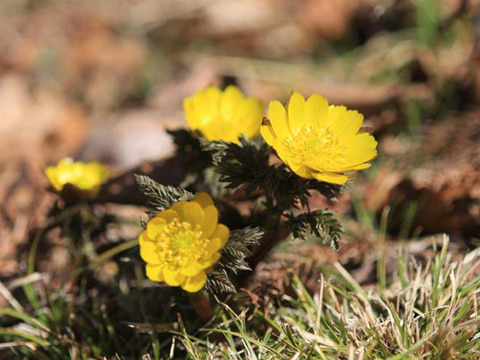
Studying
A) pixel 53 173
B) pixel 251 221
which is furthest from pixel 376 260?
pixel 53 173

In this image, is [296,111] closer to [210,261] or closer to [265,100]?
[210,261]

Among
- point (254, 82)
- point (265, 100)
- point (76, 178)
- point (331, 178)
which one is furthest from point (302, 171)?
point (254, 82)

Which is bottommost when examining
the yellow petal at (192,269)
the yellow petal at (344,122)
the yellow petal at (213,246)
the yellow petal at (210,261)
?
the yellow petal at (192,269)

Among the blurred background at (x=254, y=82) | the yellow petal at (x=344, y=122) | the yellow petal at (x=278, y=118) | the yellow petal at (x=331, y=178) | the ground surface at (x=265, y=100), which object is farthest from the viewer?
the blurred background at (x=254, y=82)

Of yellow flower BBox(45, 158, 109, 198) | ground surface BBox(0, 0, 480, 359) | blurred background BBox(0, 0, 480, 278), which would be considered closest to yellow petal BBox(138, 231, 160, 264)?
ground surface BBox(0, 0, 480, 359)

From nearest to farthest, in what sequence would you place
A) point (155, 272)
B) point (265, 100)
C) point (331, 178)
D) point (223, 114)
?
point (331, 178) < point (155, 272) < point (223, 114) < point (265, 100)

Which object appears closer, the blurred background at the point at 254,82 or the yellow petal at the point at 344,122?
the yellow petal at the point at 344,122

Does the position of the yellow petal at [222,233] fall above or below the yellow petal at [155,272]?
above

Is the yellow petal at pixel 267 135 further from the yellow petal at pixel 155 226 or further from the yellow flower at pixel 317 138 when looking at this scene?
the yellow petal at pixel 155 226

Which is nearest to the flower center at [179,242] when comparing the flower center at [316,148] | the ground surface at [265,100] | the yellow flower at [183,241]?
the yellow flower at [183,241]
